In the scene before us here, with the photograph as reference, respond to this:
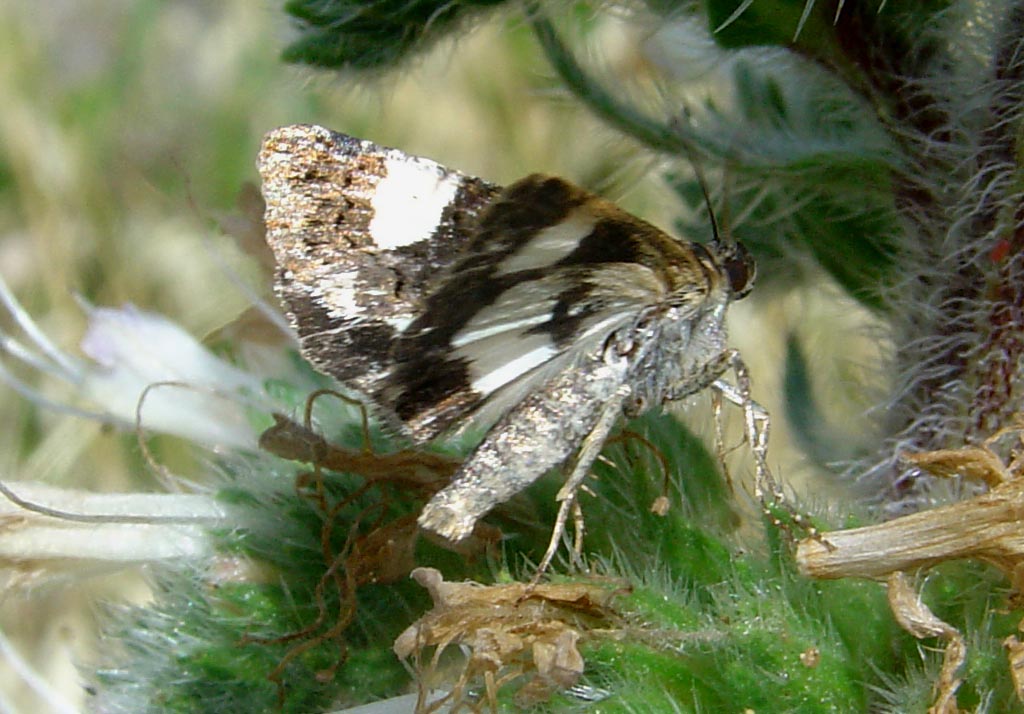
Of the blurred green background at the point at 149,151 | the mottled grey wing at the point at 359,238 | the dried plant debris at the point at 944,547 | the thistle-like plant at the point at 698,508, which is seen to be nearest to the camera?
the dried plant debris at the point at 944,547

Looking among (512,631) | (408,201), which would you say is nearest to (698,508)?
(512,631)

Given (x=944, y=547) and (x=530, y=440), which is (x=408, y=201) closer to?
(x=530, y=440)

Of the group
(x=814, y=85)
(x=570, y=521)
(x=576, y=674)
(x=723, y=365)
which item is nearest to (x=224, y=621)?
(x=570, y=521)

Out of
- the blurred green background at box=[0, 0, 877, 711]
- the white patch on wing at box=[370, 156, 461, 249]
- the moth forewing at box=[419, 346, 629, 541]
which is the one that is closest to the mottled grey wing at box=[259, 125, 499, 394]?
the white patch on wing at box=[370, 156, 461, 249]

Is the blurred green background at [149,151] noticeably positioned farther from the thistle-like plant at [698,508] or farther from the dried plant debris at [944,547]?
the dried plant debris at [944,547]

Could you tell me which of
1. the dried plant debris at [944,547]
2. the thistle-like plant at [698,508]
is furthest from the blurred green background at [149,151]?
the dried plant debris at [944,547]

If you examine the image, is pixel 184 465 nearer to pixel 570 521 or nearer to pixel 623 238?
pixel 570 521

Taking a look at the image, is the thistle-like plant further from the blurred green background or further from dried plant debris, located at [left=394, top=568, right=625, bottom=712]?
the blurred green background
